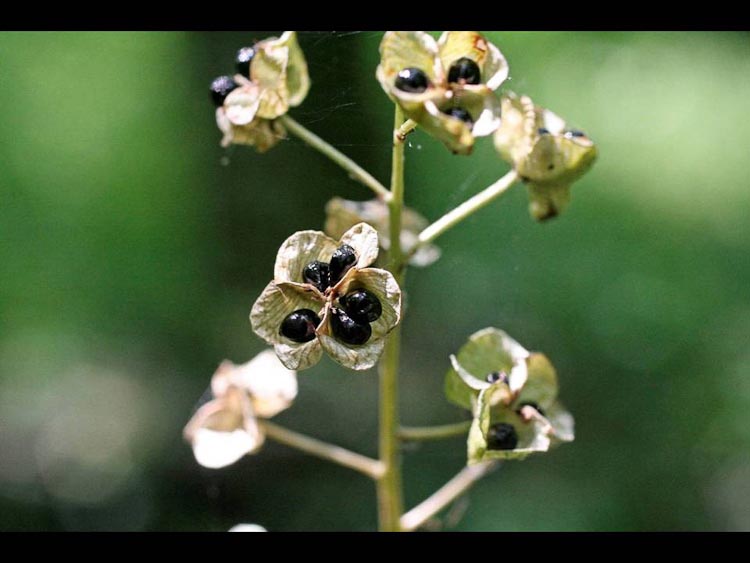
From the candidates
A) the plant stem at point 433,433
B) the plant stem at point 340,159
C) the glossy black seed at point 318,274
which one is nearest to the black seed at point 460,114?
the plant stem at point 340,159

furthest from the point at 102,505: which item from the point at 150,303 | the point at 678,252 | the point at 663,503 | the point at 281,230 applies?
the point at 678,252

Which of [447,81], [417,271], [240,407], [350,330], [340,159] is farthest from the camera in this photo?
[417,271]

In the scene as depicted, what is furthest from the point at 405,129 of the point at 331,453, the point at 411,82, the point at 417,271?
the point at 417,271

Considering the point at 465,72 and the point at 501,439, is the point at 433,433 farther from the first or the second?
the point at 465,72

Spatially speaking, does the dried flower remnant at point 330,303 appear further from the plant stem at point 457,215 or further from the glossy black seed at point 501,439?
the glossy black seed at point 501,439

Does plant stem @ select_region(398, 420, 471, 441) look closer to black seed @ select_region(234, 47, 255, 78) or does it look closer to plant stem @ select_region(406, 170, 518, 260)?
plant stem @ select_region(406, 170, 518, 260)

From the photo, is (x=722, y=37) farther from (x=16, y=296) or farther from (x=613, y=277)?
(x=16, y=296)

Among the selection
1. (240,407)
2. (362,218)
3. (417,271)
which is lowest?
(240,407)
